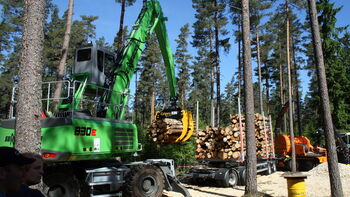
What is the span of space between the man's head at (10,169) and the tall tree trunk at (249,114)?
8049mm

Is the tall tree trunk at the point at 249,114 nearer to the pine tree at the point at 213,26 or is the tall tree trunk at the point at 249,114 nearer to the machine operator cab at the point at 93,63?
the machine operator cab at the point at 93,63

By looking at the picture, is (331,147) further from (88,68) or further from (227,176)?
(88,68)

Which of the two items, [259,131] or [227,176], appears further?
[259,131]

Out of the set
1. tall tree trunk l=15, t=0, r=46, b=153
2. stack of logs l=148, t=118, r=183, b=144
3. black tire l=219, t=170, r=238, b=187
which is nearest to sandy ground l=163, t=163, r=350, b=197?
black tire l=219, t=170, r=238, b=187

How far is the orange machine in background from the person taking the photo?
18.3 metres

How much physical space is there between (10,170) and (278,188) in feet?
37.1

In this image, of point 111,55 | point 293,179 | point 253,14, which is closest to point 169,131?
point 111,55

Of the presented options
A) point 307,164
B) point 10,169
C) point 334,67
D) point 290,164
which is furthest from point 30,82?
point 334,67

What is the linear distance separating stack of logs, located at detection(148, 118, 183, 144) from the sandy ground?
212cm

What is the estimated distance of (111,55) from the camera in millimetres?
9078

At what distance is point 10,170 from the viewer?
2.02 m

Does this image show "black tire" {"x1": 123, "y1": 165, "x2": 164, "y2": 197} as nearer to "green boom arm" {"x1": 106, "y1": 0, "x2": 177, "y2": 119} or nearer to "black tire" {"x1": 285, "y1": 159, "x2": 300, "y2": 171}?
"green boom arm" {"x1": 106, "y1": 0, "x2": 177, "y2": 119}

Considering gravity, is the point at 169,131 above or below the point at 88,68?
below

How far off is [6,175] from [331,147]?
28.4 ft
